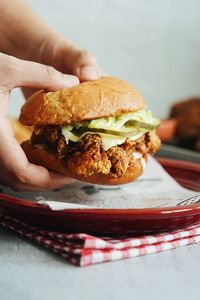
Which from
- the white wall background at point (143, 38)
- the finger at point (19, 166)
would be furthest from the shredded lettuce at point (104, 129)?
the white wall background at point (143, 38)

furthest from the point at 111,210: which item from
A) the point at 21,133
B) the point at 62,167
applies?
the point at 21,133

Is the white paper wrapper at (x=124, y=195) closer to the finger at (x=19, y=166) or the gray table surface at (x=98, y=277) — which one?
the finger at (x=19, y=166)

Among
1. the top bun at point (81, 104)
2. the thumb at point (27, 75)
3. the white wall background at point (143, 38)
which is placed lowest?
the white wall background at point (143, 38)

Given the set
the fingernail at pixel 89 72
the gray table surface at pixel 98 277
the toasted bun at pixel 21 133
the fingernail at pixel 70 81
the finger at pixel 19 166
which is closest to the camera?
the gray table surface at pixel 98 277

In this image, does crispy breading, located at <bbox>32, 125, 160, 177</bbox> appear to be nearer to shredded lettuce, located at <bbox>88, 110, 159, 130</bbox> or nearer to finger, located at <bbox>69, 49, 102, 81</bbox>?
shredded lettuce, located at <bbox>88, 110, 159, 130</bbox>

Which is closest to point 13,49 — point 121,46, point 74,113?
point 74,113
